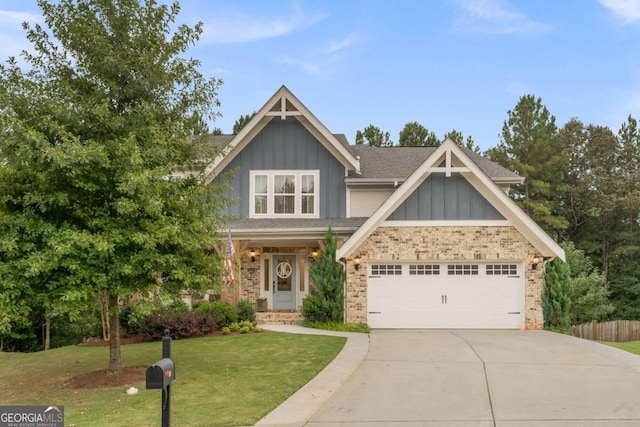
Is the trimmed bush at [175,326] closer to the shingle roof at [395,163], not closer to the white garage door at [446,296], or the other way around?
the white garage door at [446,296]

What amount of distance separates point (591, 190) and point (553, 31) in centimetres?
1490

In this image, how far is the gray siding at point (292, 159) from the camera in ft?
57.2

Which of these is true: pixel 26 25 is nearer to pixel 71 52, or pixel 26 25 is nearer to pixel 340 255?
pixel 71 52

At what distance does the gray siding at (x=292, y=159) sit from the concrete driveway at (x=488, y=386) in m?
6.60

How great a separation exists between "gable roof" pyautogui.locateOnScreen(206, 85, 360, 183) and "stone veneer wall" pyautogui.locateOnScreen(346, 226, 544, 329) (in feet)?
10.7

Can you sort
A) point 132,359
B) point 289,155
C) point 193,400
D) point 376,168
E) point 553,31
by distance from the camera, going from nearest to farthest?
point 193,400 → point 132,359 → point 289,155 → point 376,168 → point 553,31

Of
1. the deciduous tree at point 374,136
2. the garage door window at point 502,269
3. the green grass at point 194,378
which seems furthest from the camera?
the deciduous tree at point 374,136

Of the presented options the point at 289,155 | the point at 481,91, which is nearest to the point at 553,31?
the point at 481,91

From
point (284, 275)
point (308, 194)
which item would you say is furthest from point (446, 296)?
point (308, 194)

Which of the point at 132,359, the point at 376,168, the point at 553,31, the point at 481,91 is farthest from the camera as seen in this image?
the point at 481,91

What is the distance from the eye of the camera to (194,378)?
8828 mm

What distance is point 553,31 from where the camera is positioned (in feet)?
68.2

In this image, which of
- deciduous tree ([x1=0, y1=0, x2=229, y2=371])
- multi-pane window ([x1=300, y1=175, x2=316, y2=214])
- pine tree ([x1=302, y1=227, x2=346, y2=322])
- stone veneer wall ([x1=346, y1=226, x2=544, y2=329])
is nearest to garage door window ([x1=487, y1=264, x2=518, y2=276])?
stone veneer wall ([x1=346, y1=226, x2=544, y2=329])
